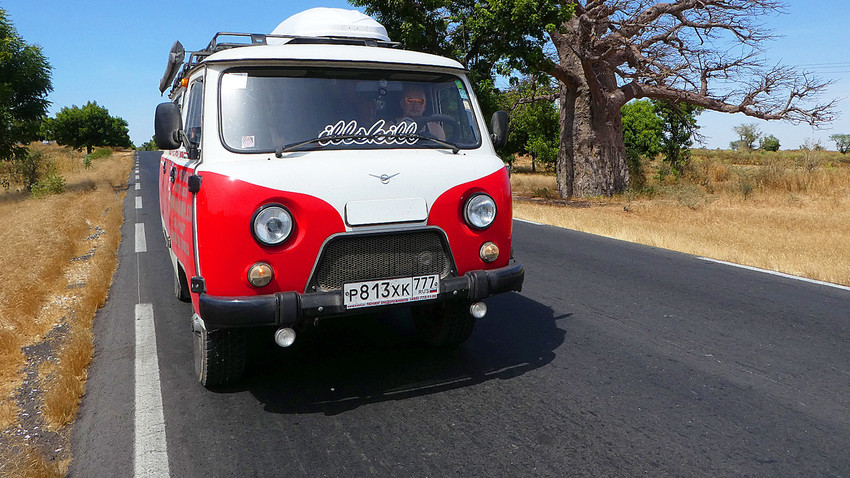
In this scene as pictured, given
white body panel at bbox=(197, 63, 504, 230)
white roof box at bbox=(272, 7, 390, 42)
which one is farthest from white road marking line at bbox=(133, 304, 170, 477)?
white roof box at bbox=(272, 7, 390, 42)

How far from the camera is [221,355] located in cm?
380

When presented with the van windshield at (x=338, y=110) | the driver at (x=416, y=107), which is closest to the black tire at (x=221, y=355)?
the van windshield at (x=338, y=110)

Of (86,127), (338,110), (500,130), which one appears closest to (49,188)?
(338,110)

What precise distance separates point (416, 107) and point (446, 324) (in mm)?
1542

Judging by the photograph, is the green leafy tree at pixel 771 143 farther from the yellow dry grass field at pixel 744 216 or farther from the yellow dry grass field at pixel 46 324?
the yellow dry grass field at pixel 46 324

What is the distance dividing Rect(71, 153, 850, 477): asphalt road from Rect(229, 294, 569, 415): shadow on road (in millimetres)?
17

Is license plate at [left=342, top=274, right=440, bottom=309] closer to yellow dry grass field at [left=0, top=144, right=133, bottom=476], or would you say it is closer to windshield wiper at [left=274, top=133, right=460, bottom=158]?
windshield wiper at [left=274, top=133, right=460, bottom=158]

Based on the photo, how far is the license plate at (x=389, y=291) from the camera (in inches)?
139

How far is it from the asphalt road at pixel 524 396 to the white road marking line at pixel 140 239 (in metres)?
3.52

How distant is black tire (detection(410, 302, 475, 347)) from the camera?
14.6 feet

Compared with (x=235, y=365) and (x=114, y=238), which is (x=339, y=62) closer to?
(x=235, y=365)

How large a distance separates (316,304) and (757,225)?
10.9 meters

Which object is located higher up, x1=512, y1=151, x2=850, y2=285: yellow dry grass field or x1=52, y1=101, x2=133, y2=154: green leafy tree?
x1=52, y1=101, x2=133, y2=154: green leafy tree

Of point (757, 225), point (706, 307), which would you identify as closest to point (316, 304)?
point (706, 307)
